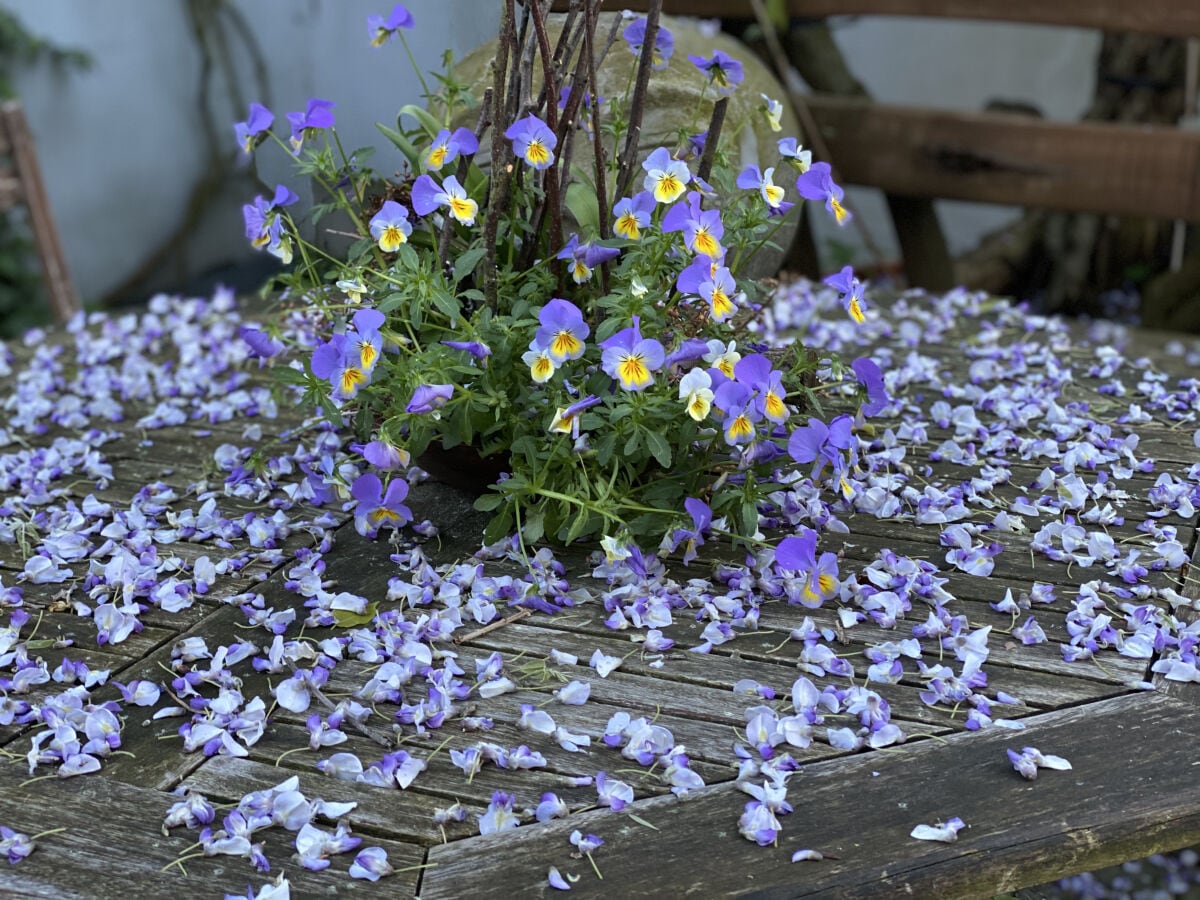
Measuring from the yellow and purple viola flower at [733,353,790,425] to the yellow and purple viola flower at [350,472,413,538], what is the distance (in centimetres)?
44

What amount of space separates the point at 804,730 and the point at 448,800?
1.11 feet

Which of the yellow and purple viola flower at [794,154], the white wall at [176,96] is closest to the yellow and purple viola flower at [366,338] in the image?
the yellow and purple viola flower at [794,154]

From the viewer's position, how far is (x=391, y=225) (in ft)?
4.88

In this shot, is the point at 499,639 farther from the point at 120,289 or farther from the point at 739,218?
the point at 120,289

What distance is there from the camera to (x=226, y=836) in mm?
1052

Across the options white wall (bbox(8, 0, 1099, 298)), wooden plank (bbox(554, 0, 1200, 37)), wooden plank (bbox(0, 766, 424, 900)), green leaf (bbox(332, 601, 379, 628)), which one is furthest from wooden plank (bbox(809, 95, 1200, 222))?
wooden plank (bbox(0, 766, 424, 900))

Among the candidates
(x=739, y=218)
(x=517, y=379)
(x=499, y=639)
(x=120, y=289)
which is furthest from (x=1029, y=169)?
(x=120, y=289)

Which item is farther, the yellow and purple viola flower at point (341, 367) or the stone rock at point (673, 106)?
the stone rock at point (673, 106)

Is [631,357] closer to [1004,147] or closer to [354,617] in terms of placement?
[354,617]

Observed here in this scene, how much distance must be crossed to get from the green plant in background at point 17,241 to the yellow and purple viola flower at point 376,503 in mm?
3265

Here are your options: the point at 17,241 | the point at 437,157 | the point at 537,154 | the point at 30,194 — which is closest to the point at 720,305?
the point at 537,154

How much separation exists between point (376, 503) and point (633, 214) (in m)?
0.48

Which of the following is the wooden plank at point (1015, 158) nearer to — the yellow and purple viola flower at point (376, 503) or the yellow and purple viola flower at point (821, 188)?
the yellow and purple viola flower at point (821, 188)

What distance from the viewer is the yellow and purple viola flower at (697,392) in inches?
52.5
